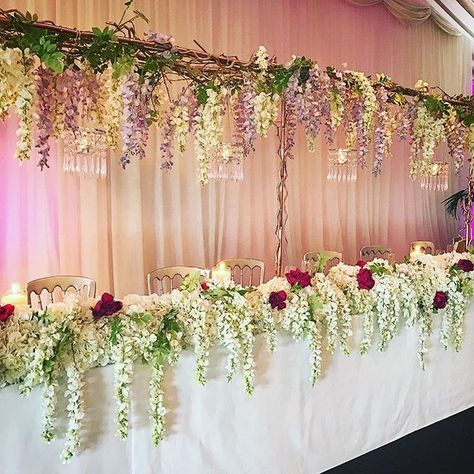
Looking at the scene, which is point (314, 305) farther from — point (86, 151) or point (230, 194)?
point (230, 194)

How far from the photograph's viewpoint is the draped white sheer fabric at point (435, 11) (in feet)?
22.0

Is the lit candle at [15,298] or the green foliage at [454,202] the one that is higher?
the green foliage at [454,202]

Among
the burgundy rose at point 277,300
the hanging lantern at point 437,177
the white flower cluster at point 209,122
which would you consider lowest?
the burgundy rose at point 277,300

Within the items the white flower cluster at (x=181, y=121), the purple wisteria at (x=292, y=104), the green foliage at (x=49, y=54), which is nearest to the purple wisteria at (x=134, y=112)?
the white flower cluster at (x=181, y=121)

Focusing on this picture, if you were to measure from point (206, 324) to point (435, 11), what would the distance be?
6.91m

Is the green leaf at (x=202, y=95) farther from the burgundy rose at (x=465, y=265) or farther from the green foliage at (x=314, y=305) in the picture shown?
the burgundy rose at (x=465, y=265)

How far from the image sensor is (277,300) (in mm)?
2256

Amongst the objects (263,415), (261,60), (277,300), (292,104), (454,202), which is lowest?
(263,415)

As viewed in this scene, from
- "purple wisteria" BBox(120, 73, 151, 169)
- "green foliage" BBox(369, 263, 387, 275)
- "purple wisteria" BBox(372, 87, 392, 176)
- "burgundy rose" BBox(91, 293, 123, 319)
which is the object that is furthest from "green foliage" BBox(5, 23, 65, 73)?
"purple wisteria" BBox(372, 87, 392, 176)

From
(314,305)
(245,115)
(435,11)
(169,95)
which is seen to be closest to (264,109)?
(245,115)

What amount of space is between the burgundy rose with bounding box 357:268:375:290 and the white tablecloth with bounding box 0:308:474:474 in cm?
36

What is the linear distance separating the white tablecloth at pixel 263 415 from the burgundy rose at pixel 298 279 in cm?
27

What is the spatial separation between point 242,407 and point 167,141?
176 cm

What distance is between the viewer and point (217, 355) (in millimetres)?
2135
